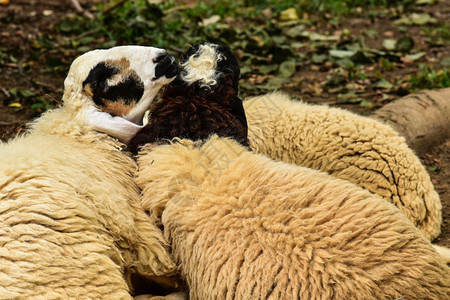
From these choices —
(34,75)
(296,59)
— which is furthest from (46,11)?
(296,59)

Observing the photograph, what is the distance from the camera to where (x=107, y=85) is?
139 inches

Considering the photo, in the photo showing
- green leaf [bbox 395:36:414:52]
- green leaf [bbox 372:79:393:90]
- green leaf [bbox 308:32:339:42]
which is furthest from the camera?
green leaf [bbox 308:32:339:42]

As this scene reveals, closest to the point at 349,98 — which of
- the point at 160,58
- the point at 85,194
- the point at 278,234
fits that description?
the point at 160,58

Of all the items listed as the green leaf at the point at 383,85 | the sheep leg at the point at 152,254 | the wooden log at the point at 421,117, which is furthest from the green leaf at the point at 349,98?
the sheep leg at the point at 152,254

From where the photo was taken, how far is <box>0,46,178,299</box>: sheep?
2.57 m

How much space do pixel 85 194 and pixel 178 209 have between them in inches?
19.6

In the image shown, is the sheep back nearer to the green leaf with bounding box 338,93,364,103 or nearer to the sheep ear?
the sheep ear

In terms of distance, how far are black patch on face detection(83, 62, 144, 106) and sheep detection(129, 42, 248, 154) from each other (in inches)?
7.2

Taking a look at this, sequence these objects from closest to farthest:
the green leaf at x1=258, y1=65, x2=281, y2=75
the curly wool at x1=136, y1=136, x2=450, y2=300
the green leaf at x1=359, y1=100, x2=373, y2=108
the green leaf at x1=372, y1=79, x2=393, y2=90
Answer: the curly wool at x1=136, y1=136, x2=450, y2=300, the green leaf at x1=359, y1=100, x2=373, y2=108, the green leaf at x1=372, y1=79, x2=393, y2=90, the green leaf at x1=258, y1=65, x2=281, y2=75

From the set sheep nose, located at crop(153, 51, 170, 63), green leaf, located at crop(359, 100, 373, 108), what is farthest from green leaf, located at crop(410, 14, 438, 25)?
sheep nose, located at crop(153, 51, 170, 63)

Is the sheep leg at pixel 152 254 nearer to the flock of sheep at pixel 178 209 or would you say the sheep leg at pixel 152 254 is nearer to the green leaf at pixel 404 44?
the flock of sheep at pixel 178 209

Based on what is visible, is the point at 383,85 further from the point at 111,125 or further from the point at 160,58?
the point at 111,125

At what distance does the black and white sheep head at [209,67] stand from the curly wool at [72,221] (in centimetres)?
64

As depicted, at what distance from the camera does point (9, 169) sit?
2.87 m
